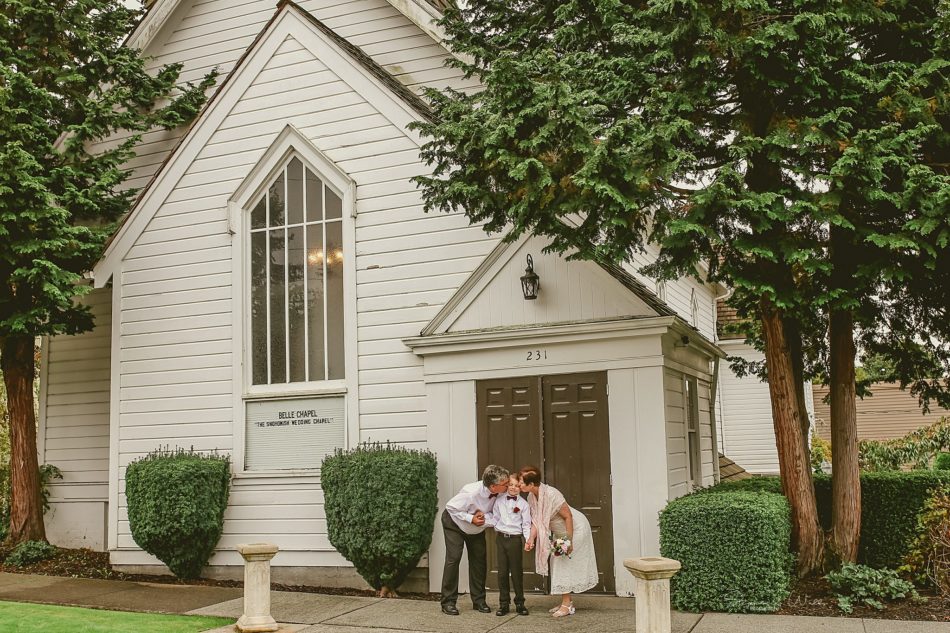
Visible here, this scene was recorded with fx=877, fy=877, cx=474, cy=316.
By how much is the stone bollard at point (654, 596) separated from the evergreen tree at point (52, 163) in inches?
333

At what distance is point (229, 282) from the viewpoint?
12.5 metres

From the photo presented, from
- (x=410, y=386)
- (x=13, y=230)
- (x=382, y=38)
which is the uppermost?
(x=382, y=38)

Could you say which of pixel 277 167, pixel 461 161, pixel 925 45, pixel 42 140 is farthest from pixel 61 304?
pixel 925 45

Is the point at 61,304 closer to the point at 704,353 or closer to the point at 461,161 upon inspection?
the point at 461,161

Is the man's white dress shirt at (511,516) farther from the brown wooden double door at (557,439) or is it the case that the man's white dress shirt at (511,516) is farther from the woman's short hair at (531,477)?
the brown wooden double door at (557,439)

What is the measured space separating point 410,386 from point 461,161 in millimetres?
3294

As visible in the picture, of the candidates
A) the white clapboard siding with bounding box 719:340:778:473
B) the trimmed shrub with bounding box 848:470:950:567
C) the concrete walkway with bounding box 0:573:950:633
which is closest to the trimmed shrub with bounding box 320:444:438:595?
the concrete walkway with bounding box 0:573:950:633

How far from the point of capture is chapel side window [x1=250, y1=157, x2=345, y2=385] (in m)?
12.1

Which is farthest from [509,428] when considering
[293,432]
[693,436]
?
[693,436]

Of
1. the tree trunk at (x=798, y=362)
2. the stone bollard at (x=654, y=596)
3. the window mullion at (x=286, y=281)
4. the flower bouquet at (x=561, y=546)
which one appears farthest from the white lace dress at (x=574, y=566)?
the window mullion at (x=286, y=281)

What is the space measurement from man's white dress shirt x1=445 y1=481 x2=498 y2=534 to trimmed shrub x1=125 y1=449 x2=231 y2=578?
386cm

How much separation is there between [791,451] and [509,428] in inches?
127

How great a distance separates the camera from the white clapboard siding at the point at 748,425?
22.8 m

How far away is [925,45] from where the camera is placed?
8602mm
